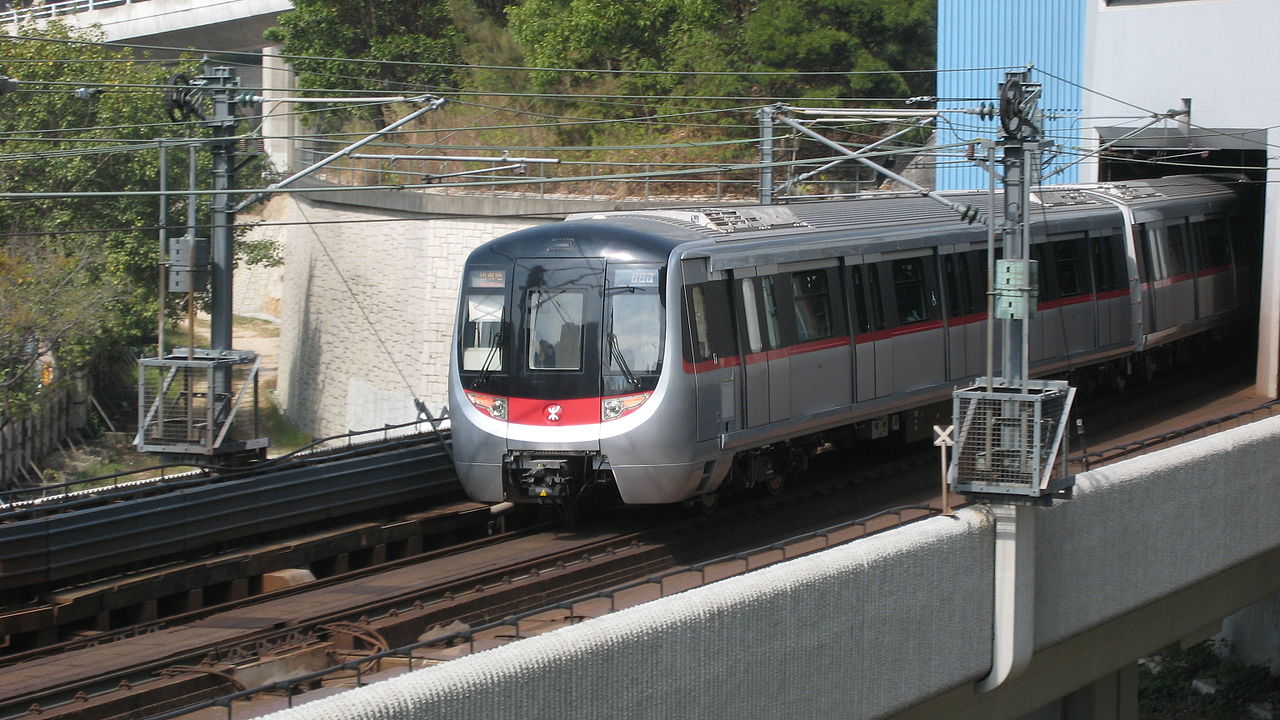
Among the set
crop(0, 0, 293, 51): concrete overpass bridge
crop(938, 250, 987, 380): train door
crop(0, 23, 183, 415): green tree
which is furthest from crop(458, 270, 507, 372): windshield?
crop(0, 0, 293, 51): concrete overpass bridge

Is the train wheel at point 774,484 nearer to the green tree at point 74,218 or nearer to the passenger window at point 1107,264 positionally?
the passenger window at point 1107,264

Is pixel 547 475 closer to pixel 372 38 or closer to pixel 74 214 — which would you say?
pixel 74 214

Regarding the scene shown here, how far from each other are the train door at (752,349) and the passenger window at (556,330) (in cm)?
144

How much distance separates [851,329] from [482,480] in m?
4.06

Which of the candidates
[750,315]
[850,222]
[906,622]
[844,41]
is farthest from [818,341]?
[844,41]

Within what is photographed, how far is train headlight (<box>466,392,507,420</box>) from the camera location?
12367mm

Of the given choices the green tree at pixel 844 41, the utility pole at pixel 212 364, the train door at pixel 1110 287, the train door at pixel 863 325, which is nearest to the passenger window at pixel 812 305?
the train door at pixel 863 325

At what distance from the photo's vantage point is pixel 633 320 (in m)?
11.9

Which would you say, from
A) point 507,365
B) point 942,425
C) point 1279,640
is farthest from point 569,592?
point 1279,640

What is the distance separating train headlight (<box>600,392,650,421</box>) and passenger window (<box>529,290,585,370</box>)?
0.42 metres

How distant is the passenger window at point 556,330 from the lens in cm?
1212

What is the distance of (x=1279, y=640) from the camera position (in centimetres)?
2489

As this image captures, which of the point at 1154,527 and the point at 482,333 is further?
the point at 482,333

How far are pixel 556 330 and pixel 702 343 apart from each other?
1274mm
